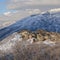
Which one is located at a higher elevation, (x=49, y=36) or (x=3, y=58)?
(x=3, y=58)

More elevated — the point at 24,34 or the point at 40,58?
the point at 40,58

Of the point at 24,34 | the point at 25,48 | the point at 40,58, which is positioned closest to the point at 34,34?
the point at 24,34

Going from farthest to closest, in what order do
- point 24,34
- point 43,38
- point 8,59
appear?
point 24,34, point 43,38, point 8,59

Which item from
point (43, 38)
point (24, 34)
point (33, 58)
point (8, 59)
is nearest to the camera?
point (33, 58)

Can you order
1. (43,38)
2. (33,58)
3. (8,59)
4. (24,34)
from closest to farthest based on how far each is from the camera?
(33,58) → (8,59) → (43,38) → (24,34)

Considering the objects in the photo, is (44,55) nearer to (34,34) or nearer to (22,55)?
(22,55)

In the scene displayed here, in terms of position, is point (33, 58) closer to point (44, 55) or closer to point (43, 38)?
point (44, 55)

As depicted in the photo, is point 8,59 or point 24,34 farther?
point 24,34

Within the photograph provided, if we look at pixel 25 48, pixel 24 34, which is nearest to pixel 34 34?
pixel 24 34

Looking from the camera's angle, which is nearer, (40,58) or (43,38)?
(40,58)
